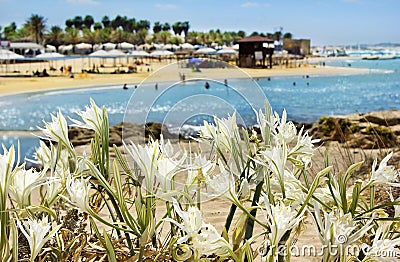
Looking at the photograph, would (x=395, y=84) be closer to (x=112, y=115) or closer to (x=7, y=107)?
(x=112, y=115)

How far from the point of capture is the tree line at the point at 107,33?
2452 inches

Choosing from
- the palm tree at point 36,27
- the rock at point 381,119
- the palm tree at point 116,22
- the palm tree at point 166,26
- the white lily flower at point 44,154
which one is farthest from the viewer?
the palm tree at point 166,26

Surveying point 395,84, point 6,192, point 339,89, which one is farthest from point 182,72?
point 395,84

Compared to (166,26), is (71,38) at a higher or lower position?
lower

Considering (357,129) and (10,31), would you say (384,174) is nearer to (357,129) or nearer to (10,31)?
(357,129)

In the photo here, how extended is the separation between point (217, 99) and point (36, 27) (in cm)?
6360

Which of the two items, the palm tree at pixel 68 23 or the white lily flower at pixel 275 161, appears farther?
the palm tree at pixel 68 23

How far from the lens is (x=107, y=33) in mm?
72812

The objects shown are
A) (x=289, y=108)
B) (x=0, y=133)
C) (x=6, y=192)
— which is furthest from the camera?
(x=289, y=108)

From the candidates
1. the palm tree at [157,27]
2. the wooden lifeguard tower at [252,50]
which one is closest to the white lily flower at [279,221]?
the wooden lifeguard tower at [252,50]

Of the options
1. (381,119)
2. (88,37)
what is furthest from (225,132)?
(88,37)

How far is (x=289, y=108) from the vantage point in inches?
665

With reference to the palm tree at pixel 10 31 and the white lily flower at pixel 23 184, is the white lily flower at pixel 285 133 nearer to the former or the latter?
the white lily flower at pixel 23 184

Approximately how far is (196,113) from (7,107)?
15762mm
